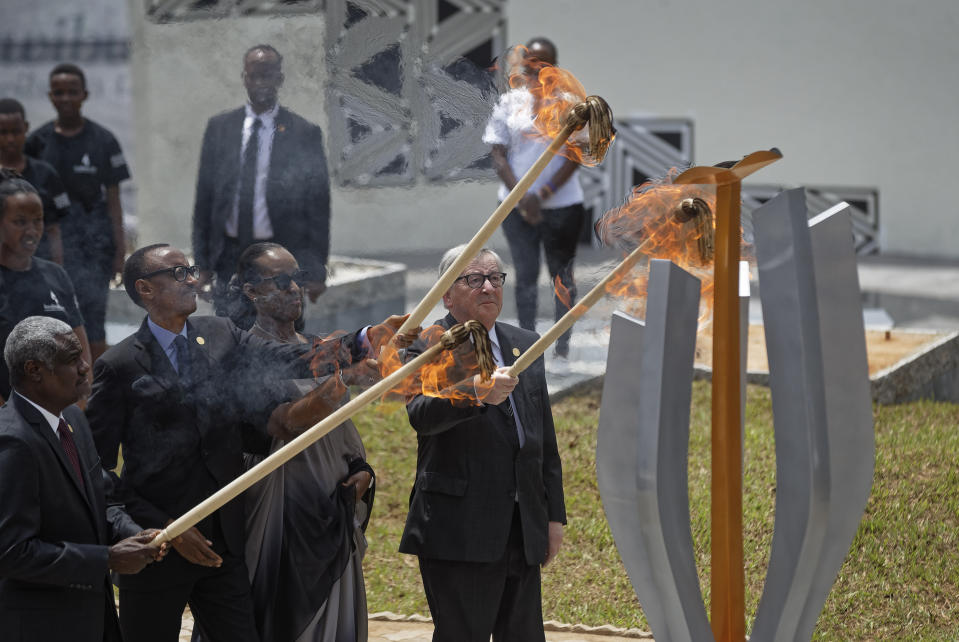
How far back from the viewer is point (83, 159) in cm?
716

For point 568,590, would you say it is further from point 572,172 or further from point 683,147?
point 683,147

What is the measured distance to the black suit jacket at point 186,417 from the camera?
156 inches

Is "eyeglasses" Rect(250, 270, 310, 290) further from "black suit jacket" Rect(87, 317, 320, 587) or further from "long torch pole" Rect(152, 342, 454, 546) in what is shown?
"long torch pole" Rect(152, 342, 454, 546)

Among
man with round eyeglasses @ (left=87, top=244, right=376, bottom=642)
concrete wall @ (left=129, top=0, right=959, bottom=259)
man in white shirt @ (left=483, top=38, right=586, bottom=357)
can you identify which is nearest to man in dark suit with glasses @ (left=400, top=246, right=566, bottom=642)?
man with round eyeglasses @ (left=87, top=244, right=376, bottom=642)

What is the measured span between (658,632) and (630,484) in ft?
1.42

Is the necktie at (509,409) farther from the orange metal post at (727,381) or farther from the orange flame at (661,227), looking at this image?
the orange metal post at (727,381)

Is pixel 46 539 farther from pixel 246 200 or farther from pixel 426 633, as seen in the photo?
pixel 426 633

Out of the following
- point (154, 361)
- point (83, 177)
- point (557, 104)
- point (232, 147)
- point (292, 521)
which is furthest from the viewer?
point (83, 177)

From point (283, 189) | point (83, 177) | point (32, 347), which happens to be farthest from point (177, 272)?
point (83, 177)

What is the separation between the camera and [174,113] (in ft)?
20.3

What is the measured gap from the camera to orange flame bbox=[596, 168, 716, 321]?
12.2 feet

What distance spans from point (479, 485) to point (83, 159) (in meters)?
4.05

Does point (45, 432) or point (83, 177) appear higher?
point (83, 177)

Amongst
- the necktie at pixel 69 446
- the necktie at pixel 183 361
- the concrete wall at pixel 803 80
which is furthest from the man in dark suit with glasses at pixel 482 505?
the concrete wall at pixel 803 80
